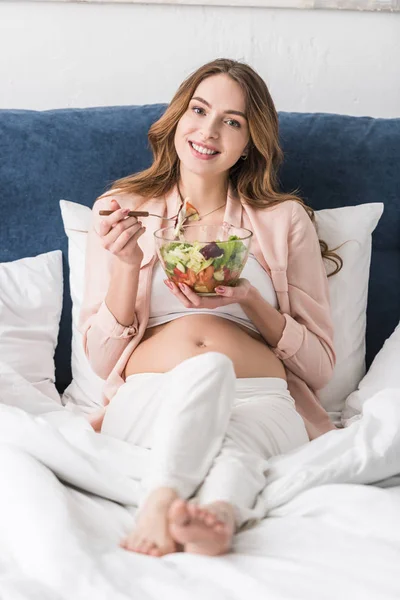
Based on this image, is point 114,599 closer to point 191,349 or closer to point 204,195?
point 191,349

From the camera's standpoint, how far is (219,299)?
1686 millimetres

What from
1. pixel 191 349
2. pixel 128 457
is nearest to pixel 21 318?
pixel 191 349

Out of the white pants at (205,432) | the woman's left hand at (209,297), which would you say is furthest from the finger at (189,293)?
the white pants at (205,432)

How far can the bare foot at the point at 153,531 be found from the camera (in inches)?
51.1

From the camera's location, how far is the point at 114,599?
113cm

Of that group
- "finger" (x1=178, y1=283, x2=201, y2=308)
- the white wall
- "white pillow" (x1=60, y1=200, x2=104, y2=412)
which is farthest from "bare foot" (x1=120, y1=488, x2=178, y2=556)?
the white wall

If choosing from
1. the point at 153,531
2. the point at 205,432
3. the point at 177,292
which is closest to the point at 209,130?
the point at 177,292

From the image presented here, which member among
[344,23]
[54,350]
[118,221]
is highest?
[344,23]

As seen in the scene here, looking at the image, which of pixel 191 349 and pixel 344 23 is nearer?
pixel 191 349

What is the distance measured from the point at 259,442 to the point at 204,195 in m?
0.75

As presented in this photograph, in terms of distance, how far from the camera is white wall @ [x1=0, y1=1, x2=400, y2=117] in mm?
2516

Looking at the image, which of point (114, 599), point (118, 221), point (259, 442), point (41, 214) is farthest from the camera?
point (41, 214)

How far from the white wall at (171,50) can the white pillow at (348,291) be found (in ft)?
1.70

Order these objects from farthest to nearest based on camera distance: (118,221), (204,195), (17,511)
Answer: (204,195) < (118,221) < (17,511)
